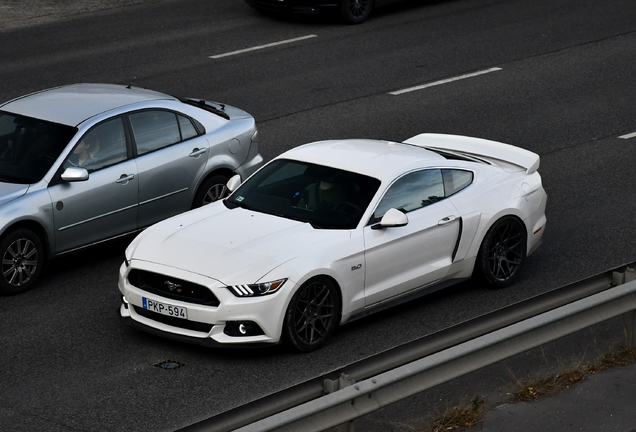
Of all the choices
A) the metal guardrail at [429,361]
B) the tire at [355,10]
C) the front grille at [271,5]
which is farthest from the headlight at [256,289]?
the tire at [355,10]

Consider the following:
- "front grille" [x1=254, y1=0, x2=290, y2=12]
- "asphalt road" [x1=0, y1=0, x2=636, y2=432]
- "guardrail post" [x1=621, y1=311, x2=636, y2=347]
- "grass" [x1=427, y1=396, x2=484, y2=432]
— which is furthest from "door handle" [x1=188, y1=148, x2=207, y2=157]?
"front grille" [x1=254, y1=0, x2=290, y2=12]

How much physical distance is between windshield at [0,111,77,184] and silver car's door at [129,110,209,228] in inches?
32.3

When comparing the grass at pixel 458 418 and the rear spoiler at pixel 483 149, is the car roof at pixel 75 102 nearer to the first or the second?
the rear spoiler at pixel 483 149

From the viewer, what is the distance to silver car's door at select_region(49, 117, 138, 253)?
10.3m

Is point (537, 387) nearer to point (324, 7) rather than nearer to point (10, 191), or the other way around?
point (10, 191)

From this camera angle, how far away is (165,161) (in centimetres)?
1120

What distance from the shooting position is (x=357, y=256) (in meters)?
9.07

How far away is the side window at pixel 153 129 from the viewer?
11.1 meters

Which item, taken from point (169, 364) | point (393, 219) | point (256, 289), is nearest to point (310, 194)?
point (393, 219)

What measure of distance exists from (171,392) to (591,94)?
11.0 meters

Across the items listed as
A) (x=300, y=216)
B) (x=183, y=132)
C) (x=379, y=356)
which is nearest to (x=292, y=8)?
(x=183, y=132)

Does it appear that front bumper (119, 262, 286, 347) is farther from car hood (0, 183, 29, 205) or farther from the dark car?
the dark car

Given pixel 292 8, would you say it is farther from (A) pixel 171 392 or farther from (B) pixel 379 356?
(B) pixel 379 356

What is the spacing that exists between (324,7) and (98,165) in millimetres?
10510
